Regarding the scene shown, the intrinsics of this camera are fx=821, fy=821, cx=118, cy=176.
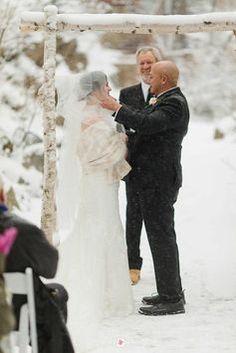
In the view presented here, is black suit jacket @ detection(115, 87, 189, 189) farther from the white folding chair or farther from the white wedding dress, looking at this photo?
the white folding chair

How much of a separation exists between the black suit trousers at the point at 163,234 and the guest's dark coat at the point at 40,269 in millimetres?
2235

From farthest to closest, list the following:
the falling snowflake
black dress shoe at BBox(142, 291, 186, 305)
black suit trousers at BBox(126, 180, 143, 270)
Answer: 1. black suit trousers at BBox(126, 180, 143, 270)
2. black dress shoe at BBox(142, 291, 186, 305)
3. the falling snowflake

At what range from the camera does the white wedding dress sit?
20.4 ft

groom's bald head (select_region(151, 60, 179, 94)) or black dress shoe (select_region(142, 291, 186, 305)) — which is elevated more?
groom's bald head (select_region(151, 60, 179, 94))

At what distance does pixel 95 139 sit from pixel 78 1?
11.2 meters

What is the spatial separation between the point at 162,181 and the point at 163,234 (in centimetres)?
42

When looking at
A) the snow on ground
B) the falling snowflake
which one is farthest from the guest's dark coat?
the falling snowflake

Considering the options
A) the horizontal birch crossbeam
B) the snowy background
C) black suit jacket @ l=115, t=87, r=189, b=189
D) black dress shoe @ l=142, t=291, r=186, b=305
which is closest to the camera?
the snowy background

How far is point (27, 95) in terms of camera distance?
15.0 meters

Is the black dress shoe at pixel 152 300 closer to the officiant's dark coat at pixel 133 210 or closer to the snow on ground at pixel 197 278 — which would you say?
the snow on ground at pixel 197 278

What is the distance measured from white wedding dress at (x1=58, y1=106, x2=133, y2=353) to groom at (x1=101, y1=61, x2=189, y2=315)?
6.5 inches

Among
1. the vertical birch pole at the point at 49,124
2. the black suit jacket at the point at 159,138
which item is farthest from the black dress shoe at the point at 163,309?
the vertical birch pole at the point at 49,124

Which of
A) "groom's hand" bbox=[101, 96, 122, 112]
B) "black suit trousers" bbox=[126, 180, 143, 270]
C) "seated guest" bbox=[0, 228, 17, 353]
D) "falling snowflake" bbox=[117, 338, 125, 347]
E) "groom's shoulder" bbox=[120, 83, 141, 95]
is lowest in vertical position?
"falling snowflake" bbox=[117, 338, 125, 347]

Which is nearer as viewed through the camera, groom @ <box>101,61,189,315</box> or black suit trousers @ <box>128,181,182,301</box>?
groom @ <box>101,61,189,315</box>
